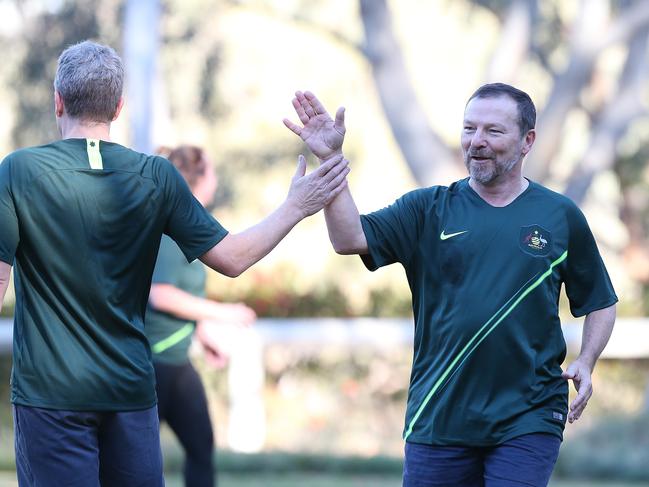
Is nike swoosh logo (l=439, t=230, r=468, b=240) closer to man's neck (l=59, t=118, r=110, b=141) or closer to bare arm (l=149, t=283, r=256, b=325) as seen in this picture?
man's neck (l=59, t=118, r=110, b=141)

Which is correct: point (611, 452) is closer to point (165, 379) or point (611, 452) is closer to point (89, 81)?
point (165, 379)

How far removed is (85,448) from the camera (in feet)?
12.7

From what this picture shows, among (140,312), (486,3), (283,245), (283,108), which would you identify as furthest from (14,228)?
(283,108)

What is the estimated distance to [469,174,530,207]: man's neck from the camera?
4.54m

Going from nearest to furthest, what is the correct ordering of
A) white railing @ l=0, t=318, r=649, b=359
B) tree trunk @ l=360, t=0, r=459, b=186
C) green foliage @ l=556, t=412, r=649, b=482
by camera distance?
green foliage @ l=556, t=412, r=649, b=482
white railing @ l=0, t=318, r=649, b=359
tree trunk @ l=360, t=0, r=459, b=186

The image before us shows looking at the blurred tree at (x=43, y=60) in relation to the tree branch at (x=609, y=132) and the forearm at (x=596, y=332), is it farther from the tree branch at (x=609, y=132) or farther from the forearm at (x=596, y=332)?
the forearm at (x=596, y=332)

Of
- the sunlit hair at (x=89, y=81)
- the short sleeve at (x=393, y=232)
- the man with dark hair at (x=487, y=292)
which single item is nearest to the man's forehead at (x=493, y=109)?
the man with dark hair at (x=487, y=292)

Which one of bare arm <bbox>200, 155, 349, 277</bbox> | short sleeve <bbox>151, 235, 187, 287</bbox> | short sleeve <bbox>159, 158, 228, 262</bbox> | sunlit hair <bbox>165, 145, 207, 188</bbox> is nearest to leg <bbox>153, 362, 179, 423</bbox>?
short sleeve <bbox>151, 235, 187, 287</bbox>

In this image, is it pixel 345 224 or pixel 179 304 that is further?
pixel 179 304

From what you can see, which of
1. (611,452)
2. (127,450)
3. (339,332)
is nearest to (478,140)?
(127,450)

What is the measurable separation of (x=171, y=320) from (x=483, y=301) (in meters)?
2.36

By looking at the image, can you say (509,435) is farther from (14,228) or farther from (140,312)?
(14,228)

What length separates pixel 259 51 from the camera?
935 inches

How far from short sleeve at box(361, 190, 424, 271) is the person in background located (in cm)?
183
